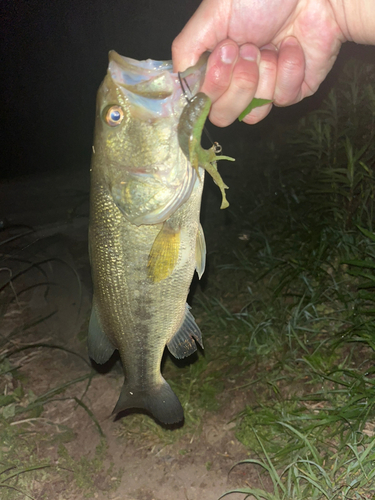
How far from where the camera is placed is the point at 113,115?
62.5 inches

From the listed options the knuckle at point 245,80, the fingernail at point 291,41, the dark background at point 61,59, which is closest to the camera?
the knuckle at point 245,80

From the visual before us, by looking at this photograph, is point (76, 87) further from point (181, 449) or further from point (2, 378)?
point (181, 449)

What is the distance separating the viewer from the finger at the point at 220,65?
155cm

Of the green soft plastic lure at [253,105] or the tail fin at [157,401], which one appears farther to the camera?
the tail fin at [157,401]

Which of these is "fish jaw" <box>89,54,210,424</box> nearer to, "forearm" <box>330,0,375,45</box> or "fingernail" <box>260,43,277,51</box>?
"fingernail" <box>260,43,277,51</box>

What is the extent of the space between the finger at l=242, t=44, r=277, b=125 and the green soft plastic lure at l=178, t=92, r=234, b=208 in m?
0.64

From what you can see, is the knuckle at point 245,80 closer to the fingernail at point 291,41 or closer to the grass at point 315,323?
the fingernail at point 291,41

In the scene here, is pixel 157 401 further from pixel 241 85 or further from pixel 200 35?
pixel 200 35

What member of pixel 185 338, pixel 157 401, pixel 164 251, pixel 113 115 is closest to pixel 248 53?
pixel 113 115

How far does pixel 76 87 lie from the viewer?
8422mm

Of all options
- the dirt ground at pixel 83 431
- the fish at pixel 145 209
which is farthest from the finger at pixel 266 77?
the dirt ground at pixel 83 431

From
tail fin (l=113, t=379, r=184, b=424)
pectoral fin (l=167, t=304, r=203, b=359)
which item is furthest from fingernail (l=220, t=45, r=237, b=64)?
tail fin (l=113, t=379, r=184, b=424)

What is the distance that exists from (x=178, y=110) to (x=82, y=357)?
316 cm

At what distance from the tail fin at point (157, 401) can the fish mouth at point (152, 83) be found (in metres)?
1.47
